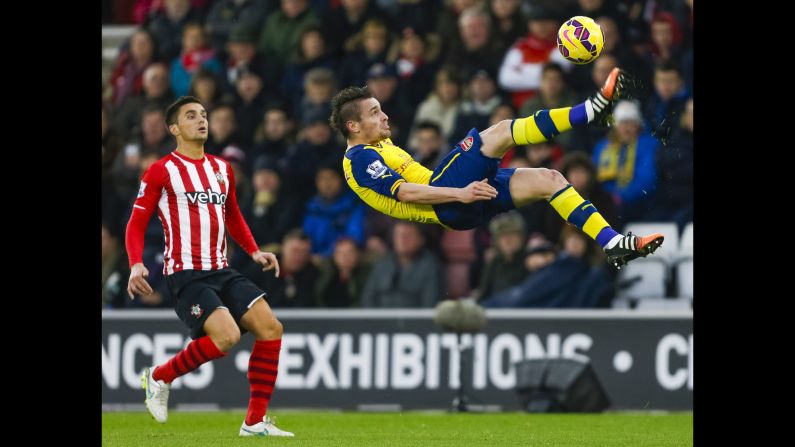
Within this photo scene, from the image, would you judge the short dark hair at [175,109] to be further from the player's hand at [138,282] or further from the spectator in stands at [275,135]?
the spectator in stands at [275,135]

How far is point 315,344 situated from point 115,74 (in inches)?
203

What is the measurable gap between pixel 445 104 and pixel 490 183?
553 cm

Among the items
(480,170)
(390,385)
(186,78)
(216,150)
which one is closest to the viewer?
(480,170)

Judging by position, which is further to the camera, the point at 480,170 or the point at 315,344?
the point at 315,344

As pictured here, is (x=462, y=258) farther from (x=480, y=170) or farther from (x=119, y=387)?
(x=480, y=170)

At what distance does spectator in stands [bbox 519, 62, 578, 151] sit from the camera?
13227 millimetres

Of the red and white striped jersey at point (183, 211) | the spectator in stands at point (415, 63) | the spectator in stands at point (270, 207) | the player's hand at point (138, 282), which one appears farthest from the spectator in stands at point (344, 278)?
the player's hand at point (138, 282)

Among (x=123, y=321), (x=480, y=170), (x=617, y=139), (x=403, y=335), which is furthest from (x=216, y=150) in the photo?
(x=480, y=170)

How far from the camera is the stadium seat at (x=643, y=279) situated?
12.8 meters

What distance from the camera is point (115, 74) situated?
16.3 m

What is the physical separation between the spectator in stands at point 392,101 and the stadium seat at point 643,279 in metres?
2.88

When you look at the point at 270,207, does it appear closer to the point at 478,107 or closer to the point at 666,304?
the point at 478,107

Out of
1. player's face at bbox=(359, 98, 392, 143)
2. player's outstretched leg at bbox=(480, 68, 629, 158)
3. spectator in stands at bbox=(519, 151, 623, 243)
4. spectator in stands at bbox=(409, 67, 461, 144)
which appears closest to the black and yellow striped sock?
player's outstretched leg at bbox=(480, 68, 629, 158)

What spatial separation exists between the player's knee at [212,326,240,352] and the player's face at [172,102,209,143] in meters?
1.34
